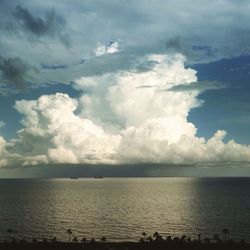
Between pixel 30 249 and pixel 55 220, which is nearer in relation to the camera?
pixel 30 249

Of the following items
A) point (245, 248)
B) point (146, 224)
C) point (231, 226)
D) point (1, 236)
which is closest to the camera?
point (245, 248)

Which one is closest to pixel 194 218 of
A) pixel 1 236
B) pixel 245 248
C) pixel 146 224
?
pixel 146 224

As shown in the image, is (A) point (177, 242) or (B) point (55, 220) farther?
(B) point (55, 220)

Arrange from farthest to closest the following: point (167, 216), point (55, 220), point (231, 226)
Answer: point (167, 216) → point (55, 220) → point (231, 226)

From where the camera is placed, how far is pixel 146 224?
162m

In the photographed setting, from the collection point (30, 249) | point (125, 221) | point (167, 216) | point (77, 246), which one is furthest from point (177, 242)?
point (167, 216)

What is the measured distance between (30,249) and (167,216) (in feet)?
331

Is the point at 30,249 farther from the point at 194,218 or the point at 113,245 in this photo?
the point at 194,218

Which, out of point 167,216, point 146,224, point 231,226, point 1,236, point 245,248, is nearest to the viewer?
point 245,248

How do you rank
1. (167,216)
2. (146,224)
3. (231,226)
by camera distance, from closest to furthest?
(231,226)
(146,224)
(167,216)

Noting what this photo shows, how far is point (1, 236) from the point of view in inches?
5344

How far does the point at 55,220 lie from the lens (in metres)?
176

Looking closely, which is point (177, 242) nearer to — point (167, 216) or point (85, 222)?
point (85, 222)

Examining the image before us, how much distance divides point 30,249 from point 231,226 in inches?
3384
